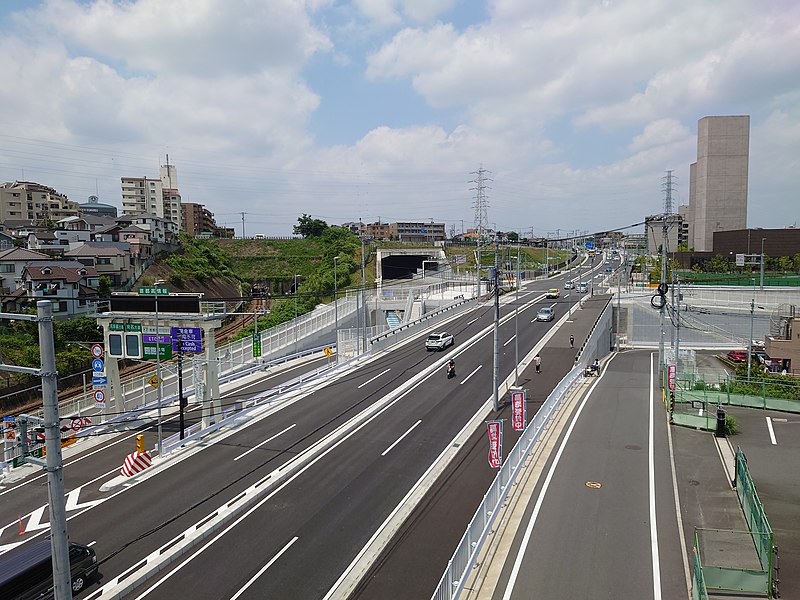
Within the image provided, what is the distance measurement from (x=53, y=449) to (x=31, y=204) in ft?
350

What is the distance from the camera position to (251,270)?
345ft

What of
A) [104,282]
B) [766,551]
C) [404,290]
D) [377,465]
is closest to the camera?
[766,551]

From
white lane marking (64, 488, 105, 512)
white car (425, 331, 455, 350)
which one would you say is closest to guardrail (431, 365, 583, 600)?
white lane marking (64, 488, 105, 512)

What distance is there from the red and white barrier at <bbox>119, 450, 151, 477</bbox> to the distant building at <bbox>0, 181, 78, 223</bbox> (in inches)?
3354

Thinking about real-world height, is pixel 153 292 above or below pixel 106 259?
below

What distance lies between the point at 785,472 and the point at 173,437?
83.1 ft

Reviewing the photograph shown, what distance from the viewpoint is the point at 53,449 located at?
8.27 m

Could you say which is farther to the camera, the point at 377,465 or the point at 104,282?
the point at 104,282

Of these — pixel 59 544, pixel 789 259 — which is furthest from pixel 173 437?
pixel 789 259

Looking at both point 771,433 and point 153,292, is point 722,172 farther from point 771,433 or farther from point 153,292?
point 153,292

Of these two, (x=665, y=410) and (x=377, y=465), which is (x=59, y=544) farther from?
(x=665, y=410)

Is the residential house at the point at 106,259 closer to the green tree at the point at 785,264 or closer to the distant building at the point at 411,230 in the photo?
the green tree at the point at 785,264

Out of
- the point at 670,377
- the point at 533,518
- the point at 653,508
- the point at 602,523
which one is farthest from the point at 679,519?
the point at 670,377

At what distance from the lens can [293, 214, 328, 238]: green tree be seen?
126 meters
